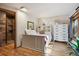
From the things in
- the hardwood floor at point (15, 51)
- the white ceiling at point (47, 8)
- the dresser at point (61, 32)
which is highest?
the white ceiling at point (47, 8)

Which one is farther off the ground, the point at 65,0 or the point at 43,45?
the point at 65,0

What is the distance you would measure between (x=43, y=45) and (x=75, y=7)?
860 millimetres

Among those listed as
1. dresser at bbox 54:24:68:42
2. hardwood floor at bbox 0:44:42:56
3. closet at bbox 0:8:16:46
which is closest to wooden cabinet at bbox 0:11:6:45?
closet at bbox 0:8:16:46

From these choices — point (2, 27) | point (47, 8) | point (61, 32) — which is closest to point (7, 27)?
point (2, 27)

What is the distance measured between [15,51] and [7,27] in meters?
0.46

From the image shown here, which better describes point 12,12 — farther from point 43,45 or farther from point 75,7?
point 75,7

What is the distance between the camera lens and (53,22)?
5.80 feet

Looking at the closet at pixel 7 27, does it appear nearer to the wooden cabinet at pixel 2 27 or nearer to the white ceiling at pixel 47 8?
the wooden cabinet at pixel 2 27

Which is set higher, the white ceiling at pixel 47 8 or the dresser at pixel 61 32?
the white ceiling at pixel 47 8

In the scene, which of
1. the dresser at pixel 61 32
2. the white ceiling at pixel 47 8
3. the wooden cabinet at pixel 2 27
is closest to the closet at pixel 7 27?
the wooden cabinet at pixel 2 27

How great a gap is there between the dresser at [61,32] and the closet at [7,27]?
30.4 inches

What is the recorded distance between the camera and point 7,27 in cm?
175

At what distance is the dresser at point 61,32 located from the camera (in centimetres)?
175

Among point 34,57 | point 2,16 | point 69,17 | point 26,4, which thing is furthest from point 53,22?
point 2,16
